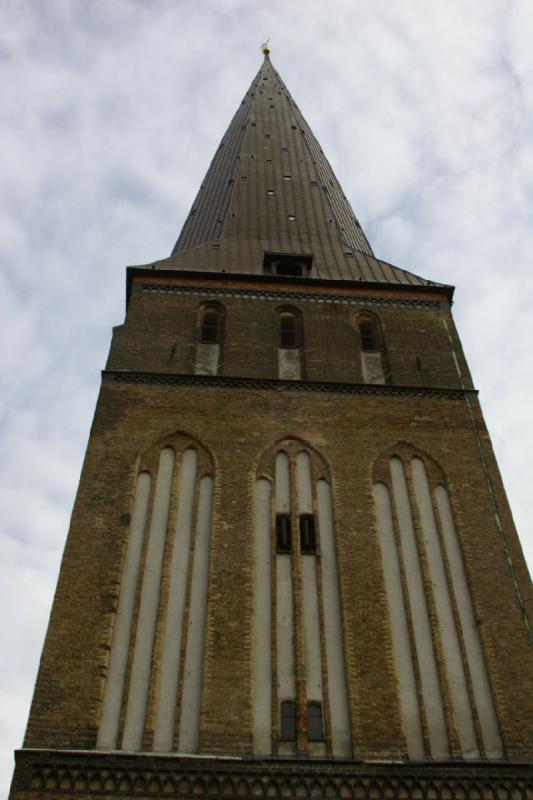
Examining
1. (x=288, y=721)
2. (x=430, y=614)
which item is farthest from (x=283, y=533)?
(x=288, y=721)

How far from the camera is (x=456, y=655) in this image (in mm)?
12023

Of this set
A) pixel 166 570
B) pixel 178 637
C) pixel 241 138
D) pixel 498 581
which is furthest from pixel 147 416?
pixel 241 138

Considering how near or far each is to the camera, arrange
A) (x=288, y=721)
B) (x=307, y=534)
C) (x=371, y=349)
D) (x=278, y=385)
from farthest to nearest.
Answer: (x=371, y=349) → (x=278, y=385) → (x=307, y=534) → (x=288, y=721)

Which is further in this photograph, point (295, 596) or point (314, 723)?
point (295, 596)

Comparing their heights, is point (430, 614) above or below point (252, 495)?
below

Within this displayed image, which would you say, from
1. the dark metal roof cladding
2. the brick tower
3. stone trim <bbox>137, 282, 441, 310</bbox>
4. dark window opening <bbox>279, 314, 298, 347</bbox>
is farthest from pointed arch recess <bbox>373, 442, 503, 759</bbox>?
the dark metal roof cladding

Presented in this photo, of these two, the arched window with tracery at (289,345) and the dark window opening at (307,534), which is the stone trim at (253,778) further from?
the arched window with tracery at (289,345)

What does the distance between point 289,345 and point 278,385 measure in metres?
1.49

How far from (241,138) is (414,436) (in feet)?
49.7

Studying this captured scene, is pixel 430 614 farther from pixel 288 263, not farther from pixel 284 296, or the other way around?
pixel 288 263

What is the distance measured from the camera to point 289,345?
17.1 m

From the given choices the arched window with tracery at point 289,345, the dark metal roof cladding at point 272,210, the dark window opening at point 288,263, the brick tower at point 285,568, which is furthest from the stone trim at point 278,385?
the dark window opening at point 288,263

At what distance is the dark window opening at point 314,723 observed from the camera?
11.1 m

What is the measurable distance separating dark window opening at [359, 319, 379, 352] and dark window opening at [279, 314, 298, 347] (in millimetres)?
1295
